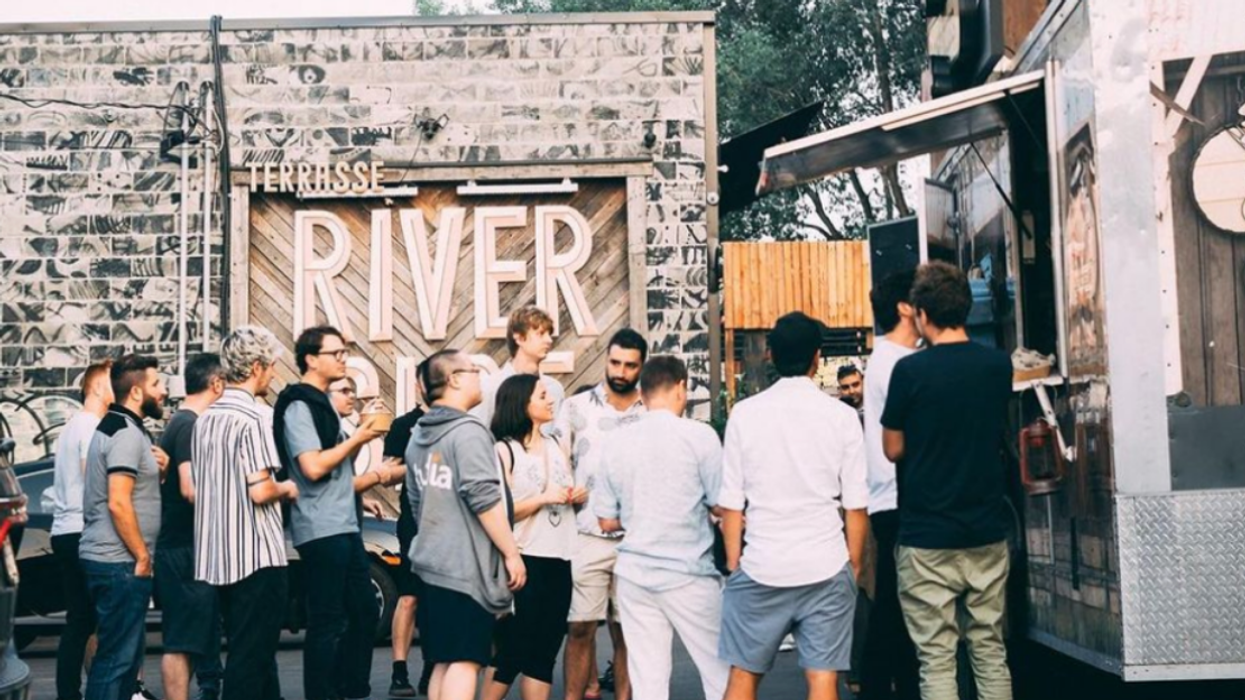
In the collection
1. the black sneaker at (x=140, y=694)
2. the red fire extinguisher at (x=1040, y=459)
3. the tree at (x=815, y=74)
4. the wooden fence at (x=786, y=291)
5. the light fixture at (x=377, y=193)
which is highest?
the tree at (x=815, y=74)

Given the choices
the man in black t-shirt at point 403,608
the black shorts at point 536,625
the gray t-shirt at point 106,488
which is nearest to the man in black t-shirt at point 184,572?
the gray t-shirt at point 106,488

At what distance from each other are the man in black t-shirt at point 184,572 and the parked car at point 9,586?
8.16ft

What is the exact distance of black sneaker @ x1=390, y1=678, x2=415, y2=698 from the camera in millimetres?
10266

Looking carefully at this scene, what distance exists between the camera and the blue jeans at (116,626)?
8773 millimetres

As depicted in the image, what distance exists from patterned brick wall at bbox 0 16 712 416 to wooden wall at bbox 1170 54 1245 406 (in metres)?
10.2

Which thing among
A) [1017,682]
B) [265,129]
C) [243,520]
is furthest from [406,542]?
[265,129]

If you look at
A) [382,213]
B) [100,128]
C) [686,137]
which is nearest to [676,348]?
[686,137]

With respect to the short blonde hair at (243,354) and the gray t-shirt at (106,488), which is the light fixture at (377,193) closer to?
the gray t-shirt at (106,488)

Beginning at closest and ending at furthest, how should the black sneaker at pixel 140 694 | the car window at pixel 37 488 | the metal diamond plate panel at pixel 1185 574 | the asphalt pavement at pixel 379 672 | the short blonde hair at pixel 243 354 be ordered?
1. the metal diamond plate panel at pixel 1185 574
2. the short blonde hair at pixel 243 354
3. the black sneaker at pixel 140 694
4. the asphalt pavement at pixel 379 672
5. the car window at pixel 37 488

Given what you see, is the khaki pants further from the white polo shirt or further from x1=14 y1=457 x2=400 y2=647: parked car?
x1=14 y1=457 x2=400 y2=647: parked car

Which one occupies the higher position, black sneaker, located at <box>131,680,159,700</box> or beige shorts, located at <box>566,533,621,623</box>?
beige shorts, located at <box>566,533,621,623</box>

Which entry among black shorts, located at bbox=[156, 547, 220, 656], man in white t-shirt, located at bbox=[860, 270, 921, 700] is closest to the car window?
black shorts, located at bbox=[156, 547, 220, 656]

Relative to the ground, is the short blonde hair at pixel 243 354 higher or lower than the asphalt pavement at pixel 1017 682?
higher

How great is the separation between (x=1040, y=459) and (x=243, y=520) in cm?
Result: 372
